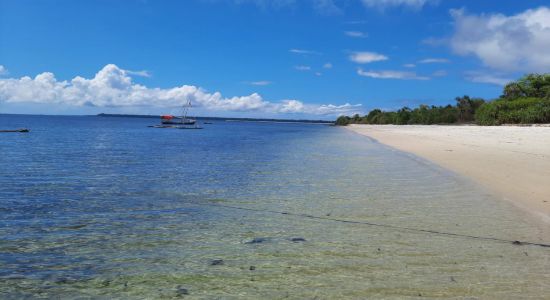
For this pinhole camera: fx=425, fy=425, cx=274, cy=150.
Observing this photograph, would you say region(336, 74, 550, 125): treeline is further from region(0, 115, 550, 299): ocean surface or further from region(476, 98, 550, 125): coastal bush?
region(0, 115, 550, 299): ocean surface

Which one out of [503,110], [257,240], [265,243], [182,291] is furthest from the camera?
[503,110]

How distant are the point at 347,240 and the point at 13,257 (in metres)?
4.79

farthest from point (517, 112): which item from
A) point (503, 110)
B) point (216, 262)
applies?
point (216, 262)

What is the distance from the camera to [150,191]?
11789mm

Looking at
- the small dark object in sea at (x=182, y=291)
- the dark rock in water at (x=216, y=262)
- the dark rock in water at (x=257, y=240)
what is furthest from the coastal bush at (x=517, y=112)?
the small dark object in sea at (x=182, y=291)

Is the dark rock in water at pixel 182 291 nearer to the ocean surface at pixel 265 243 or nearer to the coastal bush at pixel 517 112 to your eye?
the ocean surface at pixel 265 243

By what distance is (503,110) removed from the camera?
288 feet

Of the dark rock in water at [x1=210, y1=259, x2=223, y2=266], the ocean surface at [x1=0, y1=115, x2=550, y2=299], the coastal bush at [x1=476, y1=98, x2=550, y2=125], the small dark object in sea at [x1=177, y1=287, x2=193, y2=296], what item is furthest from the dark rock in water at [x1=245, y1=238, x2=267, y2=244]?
the coastal bush at [x1=476, y1=98, x2=550, y2=125]

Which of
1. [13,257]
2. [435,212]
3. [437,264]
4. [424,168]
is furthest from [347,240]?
[424,168]

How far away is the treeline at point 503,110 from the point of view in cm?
7996

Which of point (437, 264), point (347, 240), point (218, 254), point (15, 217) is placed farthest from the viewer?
point (15, 217)

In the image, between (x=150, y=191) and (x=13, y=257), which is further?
(x=150, y=191)

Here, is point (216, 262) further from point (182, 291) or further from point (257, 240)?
point (257, 240)

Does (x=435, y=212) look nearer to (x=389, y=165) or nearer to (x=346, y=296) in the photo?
(x=346, y=296)
